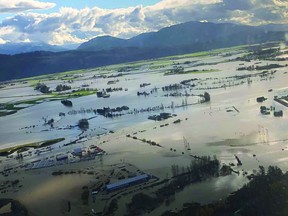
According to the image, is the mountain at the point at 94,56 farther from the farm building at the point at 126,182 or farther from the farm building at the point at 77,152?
the farm building at the point at 126,182

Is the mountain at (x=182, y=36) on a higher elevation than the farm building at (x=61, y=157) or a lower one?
higher

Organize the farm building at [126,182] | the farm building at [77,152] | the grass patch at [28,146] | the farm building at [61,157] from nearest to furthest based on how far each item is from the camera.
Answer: the farm building at [126,182], the farm building at [61,157], the farm building at [77,152], the grass patch at [28,146]

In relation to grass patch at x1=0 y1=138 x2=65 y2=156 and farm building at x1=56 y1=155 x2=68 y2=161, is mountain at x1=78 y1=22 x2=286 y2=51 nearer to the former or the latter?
grass patch at x1=0 y1=138 x2=65 y2=156

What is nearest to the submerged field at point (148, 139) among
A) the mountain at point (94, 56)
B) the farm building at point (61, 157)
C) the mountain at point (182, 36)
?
the farm building at point (61, 157)

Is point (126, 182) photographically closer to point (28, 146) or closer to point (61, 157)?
point (61, 157)

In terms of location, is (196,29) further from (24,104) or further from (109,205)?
(109,205)

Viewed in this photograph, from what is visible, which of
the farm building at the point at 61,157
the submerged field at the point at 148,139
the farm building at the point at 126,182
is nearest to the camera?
the submerged field at the point at 148,139
